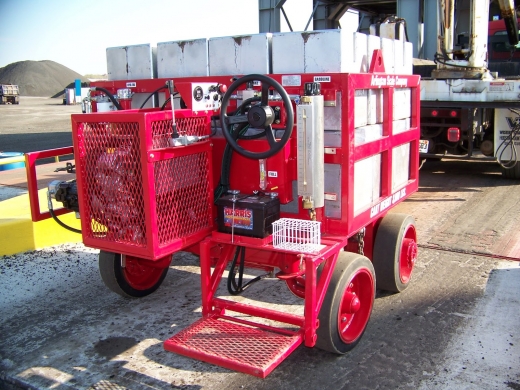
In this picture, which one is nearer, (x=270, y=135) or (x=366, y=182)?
(x=270, y=135)

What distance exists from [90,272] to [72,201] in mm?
1724

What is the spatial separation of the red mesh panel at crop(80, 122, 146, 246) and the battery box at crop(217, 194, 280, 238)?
54cm

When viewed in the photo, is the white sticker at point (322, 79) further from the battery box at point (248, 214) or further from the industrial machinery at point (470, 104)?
the industrial machinery at point (470, 104)

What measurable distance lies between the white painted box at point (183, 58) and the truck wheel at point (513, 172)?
692 cm

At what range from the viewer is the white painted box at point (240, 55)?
4.05m

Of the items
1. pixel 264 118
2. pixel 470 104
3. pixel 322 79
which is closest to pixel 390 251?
pixel 322 79

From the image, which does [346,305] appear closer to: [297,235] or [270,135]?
[297,235]

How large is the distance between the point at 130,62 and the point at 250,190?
5.90 feet

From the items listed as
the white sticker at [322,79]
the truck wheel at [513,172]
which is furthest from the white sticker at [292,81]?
the truck wheel at [513,172]

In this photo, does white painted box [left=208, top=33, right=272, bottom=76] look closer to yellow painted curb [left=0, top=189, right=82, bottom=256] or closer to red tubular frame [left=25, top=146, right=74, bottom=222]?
red tubular frame [left=25, top=146, right=74, bottom=222]

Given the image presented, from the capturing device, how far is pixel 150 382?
11.7 feet

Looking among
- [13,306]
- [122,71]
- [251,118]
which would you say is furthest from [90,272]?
[251,118]

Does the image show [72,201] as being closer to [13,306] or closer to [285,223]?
[13,306]

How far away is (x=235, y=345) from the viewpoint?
3.49m
